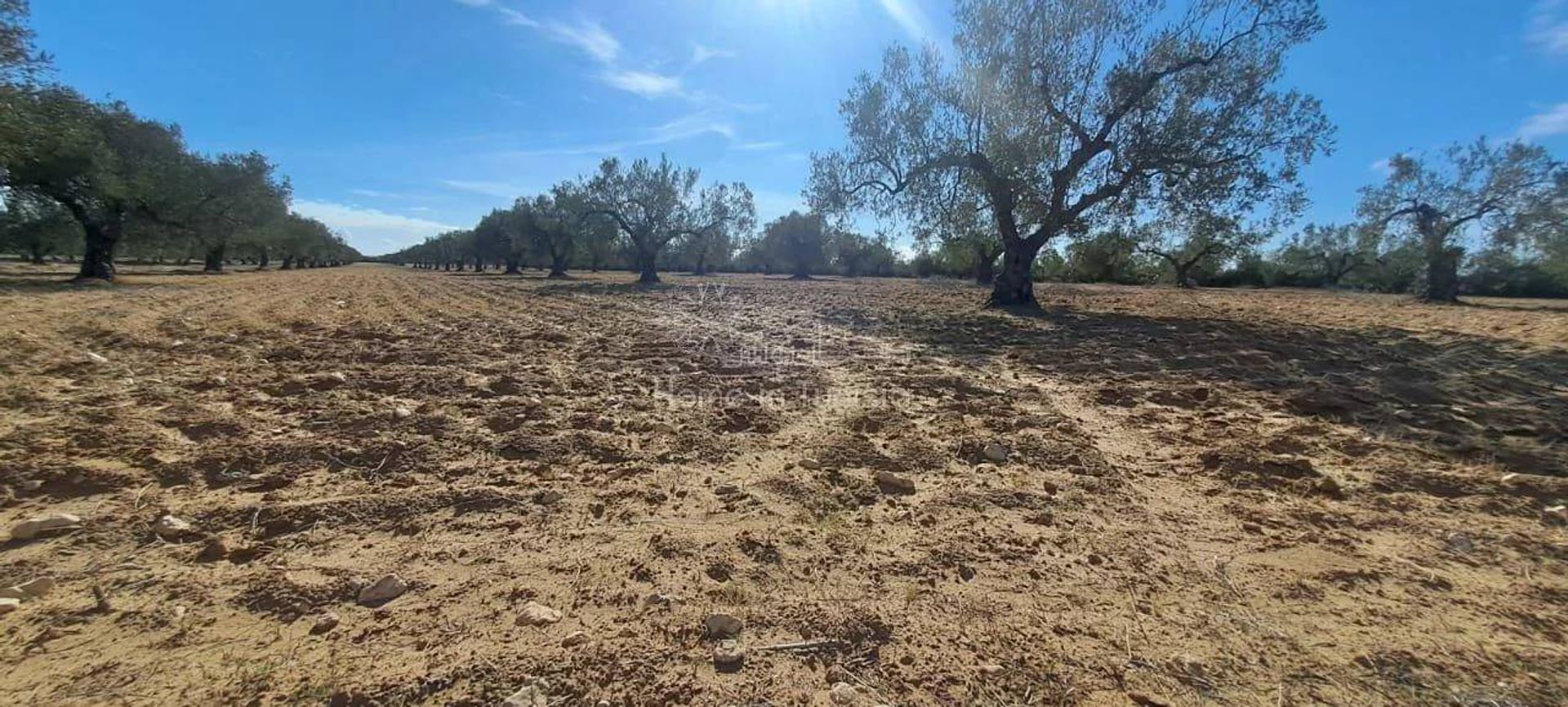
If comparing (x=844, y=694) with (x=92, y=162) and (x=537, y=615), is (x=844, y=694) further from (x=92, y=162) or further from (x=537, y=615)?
(x=92, y=162)

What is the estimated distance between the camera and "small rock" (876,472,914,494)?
3.57 m

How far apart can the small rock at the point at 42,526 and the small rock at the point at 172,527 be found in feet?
1.06

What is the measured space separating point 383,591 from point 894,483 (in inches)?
105

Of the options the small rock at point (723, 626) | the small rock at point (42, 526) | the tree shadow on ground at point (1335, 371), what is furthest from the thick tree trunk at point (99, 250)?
the small rock at point (723, 626)

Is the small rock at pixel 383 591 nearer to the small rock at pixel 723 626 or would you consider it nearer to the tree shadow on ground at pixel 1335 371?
the small rock at pixel 723 626

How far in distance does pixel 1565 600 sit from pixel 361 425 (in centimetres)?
673

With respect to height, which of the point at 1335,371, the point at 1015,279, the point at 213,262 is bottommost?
the point at 1335,371

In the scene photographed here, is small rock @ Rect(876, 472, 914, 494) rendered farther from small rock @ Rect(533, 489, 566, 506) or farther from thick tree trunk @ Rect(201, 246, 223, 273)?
thick tree trunk @ Rect(201, 246, 223, 273)

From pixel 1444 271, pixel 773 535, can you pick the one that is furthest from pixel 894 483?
pixel 1444 271

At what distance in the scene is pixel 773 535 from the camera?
9.85ft

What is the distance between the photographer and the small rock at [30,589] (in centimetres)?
222

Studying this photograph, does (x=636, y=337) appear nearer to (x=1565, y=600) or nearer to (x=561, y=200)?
(x=1565, y=600)

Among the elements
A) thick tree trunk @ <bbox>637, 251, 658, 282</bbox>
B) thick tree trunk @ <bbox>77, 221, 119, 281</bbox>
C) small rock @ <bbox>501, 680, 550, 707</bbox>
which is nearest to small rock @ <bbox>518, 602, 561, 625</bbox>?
small rock @ <bbox>501, 680, 550, 707</bbox>

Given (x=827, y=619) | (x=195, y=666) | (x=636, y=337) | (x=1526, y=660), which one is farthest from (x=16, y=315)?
(x=1526, y=660)
